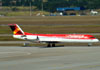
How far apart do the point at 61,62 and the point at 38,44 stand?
2575 centimetres

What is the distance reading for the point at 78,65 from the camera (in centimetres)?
3506

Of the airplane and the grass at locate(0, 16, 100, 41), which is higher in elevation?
the airplane

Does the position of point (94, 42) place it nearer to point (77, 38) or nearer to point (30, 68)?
point (77, 38)

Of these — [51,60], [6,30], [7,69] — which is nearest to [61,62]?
[51,60]

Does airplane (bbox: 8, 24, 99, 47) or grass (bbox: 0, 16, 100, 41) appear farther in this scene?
grass (bbox: 0, 16, 100, 41)

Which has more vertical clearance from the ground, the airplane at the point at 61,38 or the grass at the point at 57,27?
the airplane at the point at 61,38

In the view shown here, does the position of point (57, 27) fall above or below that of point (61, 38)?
below

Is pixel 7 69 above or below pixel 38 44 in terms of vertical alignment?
above

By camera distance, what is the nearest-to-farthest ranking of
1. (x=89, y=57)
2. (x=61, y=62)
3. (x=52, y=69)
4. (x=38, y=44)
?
1. (x=52, y=69)
2. (x=61, y=62)
3. (x=89, y=57)
4. (x=38, y=44)

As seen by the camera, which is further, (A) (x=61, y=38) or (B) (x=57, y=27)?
(B) (x=57, y=27)

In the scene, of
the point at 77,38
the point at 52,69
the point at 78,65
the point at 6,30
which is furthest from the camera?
the point at 6,30

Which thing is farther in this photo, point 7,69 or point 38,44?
point 38,44

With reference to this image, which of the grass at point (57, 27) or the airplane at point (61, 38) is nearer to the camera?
the airplane at point (61, 38)

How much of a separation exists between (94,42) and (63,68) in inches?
1065
